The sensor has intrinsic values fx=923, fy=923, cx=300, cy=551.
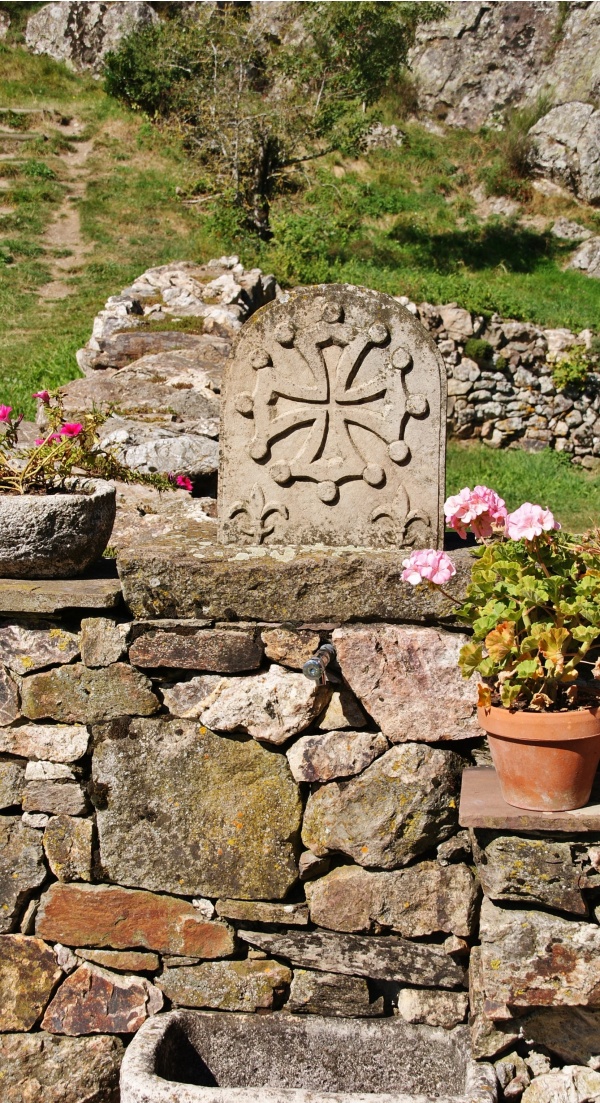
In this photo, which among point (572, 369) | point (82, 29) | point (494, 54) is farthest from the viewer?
point (494, 54)

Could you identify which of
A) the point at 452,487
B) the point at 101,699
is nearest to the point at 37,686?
the point at 101,699

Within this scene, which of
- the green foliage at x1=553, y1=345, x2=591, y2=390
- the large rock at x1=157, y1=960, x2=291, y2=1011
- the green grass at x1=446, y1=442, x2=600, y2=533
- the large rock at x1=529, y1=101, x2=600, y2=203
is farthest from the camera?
the large rock at x1=529, y1=101, x2=600, y2=203

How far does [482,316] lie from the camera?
1020cm

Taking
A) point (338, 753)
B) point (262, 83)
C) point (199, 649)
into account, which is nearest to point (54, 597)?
point (199, 649)

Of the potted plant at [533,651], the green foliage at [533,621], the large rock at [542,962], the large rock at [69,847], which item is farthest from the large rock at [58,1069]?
the green foliage at [533,621]

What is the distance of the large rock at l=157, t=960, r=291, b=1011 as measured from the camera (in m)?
2.58

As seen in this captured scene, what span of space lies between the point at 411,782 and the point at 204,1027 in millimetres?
922

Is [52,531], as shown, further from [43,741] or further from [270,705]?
[270,705]

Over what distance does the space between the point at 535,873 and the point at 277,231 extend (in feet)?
36.2

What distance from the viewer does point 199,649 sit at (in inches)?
100

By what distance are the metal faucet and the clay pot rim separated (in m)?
0.48

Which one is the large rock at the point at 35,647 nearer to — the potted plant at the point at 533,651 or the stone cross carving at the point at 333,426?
the stone cross carving at the point at 333,426

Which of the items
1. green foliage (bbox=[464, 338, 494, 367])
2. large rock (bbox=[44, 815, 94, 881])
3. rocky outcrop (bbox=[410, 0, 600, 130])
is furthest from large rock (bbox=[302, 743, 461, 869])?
rocky outcrop (bbox=[410, 0, 600, 130])

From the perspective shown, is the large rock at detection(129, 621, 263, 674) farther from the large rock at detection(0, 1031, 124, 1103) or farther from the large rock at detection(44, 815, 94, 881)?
the large rock at detection(0, 1031, 124, 1103)
